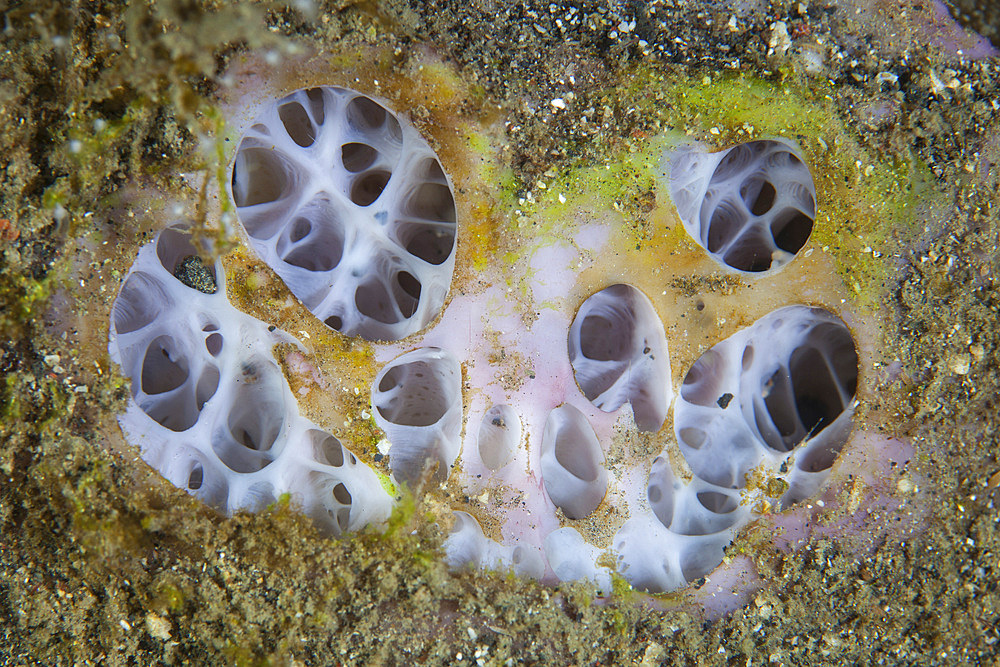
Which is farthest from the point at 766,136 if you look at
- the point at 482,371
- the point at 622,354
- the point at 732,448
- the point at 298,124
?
the point at 298,124

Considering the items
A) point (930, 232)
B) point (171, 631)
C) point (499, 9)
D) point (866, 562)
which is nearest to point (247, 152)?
point (499, 9)

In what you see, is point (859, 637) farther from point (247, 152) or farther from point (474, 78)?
point (247, 152)

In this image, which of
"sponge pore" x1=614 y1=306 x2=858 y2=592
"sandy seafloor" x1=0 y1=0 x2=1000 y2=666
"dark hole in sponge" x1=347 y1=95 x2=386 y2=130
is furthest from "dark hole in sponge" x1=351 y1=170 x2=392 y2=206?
"sponge pore" x1=614 y1=306 x2=858 y2=592

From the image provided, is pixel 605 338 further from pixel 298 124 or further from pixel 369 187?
pixel 298 124

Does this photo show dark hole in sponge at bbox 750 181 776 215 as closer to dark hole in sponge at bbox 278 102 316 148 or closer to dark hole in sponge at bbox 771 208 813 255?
dark hole in sponge at bbox 771 208 813 255

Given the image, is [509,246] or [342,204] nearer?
[509,246]

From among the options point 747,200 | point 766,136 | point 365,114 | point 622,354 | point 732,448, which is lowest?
point 732,448
